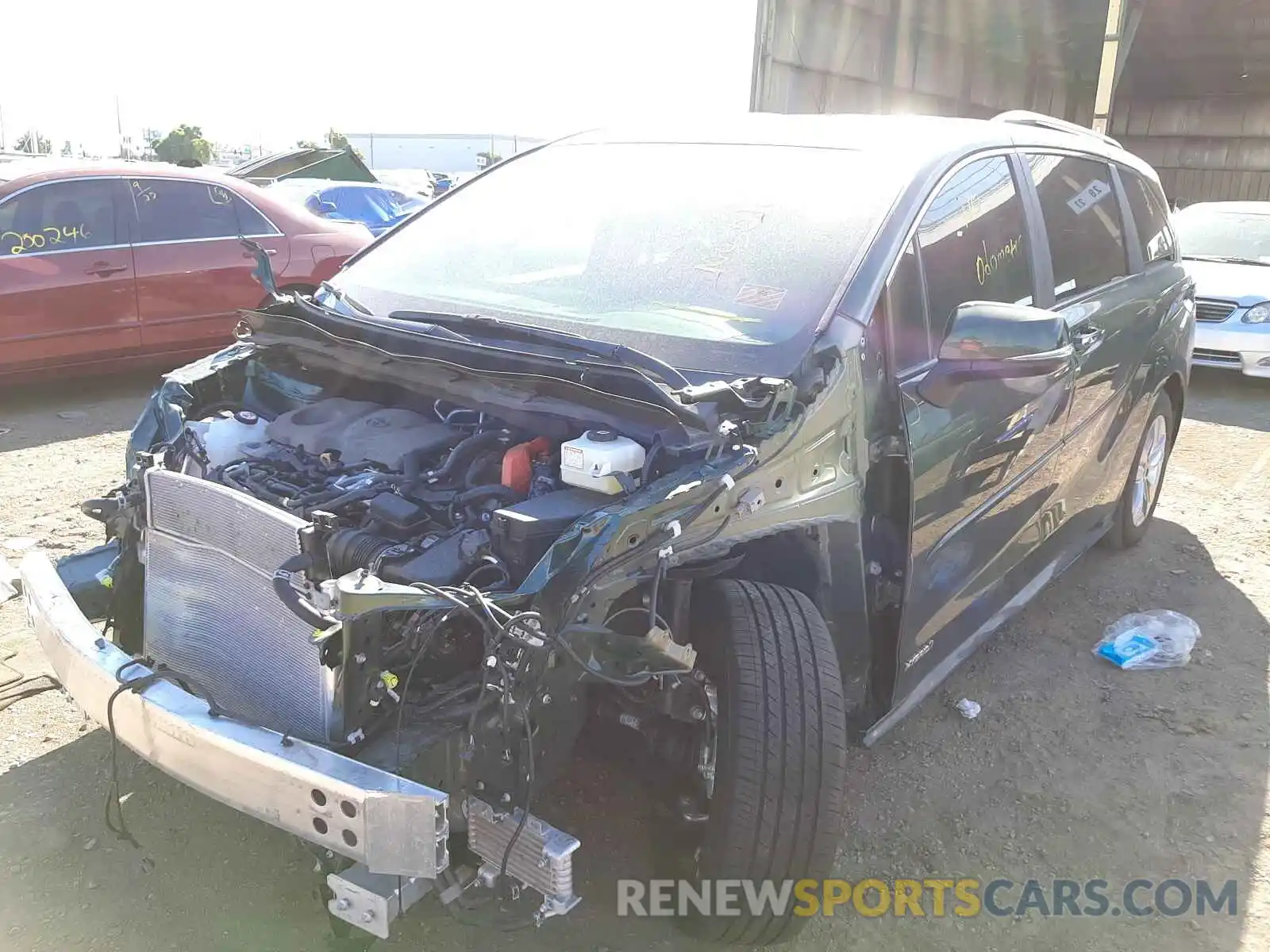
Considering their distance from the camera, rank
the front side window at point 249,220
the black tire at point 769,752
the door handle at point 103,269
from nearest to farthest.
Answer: the black tire at point 769,752, the door handle at point 103,269, the front side window at point 249,220

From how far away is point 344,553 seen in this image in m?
2.05

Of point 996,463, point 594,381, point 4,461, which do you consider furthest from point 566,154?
point 4,461

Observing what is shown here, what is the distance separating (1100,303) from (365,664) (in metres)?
2.86

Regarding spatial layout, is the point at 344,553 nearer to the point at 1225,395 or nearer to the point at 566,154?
the point at 566,154

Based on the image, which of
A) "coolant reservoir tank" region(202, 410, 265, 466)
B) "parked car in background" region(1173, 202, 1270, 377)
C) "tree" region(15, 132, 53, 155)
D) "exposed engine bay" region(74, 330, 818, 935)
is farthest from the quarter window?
"tree" region(15, 132, 53, 155)

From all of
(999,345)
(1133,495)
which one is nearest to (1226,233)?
(1133,495)

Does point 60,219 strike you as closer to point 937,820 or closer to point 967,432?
point 967,432

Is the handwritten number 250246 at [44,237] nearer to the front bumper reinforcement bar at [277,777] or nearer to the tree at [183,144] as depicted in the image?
the front bumper reinforcement bar at [277,777]

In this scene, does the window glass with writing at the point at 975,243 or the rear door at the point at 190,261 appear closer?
the window glass with writing at the point at 975,243

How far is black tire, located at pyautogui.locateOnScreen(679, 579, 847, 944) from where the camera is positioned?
2.12 metres

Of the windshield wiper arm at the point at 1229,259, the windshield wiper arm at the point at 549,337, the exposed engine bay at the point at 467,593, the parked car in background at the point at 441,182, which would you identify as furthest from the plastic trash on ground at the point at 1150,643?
the parked car in background at the point at 441,182

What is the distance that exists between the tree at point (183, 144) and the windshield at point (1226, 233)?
34350 millimetres

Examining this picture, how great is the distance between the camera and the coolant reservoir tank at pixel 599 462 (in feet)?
6.81

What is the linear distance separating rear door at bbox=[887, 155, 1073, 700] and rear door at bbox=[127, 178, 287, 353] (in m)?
5.42
